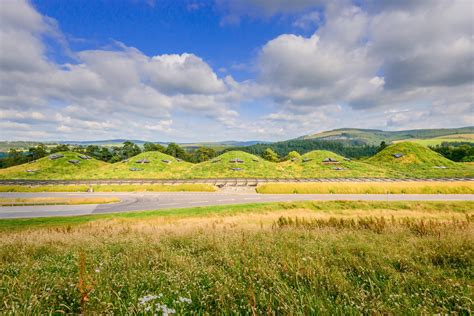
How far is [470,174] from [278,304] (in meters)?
66.9

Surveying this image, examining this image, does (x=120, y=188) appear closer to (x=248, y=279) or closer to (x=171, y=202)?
(x=171, y=202)

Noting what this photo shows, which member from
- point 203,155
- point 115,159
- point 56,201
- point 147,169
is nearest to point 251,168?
point 147,169

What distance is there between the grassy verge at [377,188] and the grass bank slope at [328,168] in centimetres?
1745

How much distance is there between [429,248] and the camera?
579 centimetres

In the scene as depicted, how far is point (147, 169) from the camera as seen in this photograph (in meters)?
59.2

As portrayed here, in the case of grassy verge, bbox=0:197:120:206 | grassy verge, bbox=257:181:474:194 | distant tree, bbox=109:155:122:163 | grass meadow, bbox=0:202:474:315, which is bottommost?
grassy verge, bbox=0:197:120:206

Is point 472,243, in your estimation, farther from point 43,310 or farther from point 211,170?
point 211,170

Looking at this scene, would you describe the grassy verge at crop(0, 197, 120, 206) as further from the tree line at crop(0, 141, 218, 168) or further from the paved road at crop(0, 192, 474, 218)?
the tree line at crop(0, 141, 218, 168)

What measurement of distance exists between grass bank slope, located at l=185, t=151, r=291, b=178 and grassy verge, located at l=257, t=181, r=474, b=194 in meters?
18.6

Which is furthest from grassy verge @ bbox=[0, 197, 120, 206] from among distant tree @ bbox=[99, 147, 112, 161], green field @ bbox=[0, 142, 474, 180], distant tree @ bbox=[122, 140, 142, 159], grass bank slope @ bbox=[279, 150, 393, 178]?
distant tree @ bbox=[99, 147, 112, 161]

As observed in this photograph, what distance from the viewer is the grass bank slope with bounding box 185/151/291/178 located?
55062 mm

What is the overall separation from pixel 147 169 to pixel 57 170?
87.4ft

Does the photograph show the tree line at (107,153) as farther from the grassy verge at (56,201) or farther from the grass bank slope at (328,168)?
the grassy verge at (56,201)

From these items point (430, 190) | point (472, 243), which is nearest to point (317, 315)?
point (472, 243)
